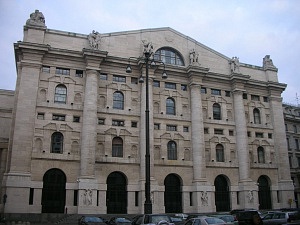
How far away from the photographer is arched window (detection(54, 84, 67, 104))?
44031 mm

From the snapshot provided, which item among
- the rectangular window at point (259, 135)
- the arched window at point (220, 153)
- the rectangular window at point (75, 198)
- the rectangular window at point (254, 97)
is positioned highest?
the rectangular window at point (254, 97)

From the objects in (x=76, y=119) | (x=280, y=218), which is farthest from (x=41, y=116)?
(x=280, y=218)

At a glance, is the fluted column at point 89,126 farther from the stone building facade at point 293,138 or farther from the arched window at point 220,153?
the stone building facade at point 293,138

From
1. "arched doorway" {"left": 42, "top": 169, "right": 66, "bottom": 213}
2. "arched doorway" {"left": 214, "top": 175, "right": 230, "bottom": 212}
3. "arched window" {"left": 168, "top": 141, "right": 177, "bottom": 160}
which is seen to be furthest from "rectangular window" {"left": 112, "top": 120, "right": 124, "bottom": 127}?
"arched doorway" {"left": 214, "top": 175, "right": 230, "bottom": 212}

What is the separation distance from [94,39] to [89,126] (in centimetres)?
1288

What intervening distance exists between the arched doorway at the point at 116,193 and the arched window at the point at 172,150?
24.8 ft

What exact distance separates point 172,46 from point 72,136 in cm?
2169

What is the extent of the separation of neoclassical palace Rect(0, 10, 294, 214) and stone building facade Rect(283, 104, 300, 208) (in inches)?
475

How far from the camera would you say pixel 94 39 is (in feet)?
154

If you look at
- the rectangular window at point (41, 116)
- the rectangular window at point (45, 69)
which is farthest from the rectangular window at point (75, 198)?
the rectangular window at point (45, 69)

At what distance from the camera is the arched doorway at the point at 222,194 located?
4835 centimetres

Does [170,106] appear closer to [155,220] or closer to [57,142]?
[57,142]

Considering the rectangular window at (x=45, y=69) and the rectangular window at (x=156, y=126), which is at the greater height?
the rectangular window at (x=45, y=69)

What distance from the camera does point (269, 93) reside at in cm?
5681
